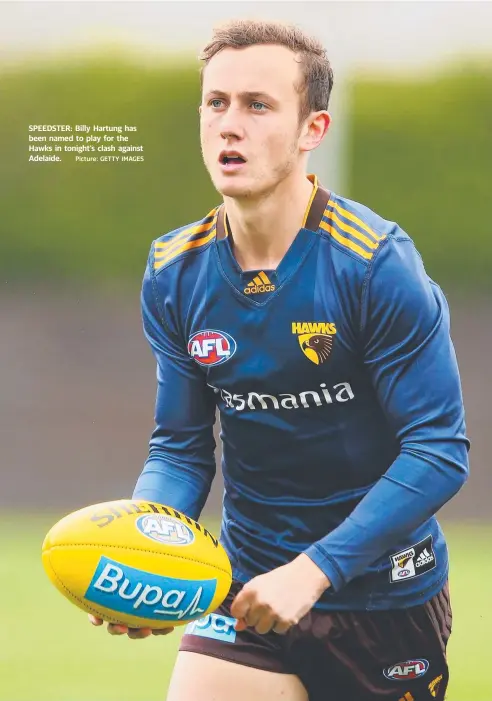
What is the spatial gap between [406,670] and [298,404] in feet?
2.16

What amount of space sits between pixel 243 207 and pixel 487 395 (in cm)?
524

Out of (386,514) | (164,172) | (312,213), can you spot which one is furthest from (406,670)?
(164,172)

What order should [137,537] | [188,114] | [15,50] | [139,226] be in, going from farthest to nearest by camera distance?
[139,226], [188,114], [15,50], [137,537]

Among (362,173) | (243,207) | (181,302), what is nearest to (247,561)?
(181,302)

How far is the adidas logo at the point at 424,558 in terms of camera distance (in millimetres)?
2529

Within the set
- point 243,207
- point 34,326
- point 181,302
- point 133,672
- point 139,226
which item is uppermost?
point 243,207

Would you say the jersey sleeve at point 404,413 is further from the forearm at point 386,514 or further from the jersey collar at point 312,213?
the jersey collar at point 312,213

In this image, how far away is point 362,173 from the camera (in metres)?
6.66

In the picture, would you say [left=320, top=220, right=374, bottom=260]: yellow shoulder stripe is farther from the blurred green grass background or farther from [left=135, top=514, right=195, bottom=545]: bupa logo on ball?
the blurred green grass background

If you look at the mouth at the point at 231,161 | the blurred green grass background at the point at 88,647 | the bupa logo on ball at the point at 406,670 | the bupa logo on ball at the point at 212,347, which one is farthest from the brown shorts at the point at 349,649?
the blurred green grass background at the point at 88,647

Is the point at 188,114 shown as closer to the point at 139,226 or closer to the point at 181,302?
the point at 139,226

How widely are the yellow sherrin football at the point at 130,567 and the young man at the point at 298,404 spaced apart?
0.32 feet

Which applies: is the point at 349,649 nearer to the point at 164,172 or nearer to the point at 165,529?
the point at 165,529

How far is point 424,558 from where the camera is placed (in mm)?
2543
